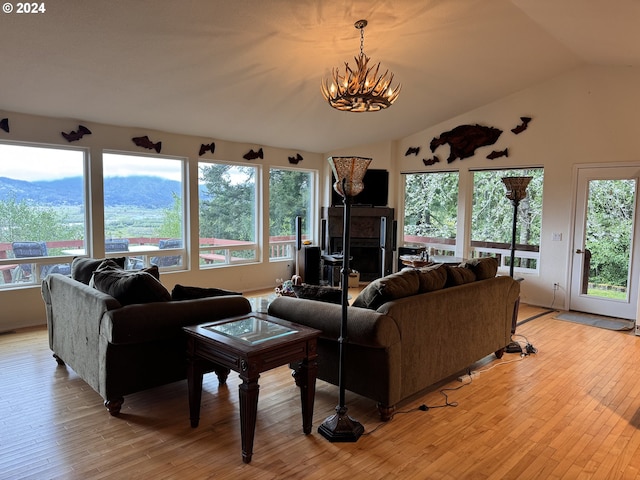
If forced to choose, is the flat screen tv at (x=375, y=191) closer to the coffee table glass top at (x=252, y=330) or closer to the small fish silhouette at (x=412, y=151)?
the small fish silhouette at (x=412, y=151)

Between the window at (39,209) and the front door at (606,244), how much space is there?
6.51 metres

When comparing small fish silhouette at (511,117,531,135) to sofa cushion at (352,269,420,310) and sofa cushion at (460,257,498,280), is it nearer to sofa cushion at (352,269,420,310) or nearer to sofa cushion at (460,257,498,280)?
sofa cushion at (460,257,498,280)

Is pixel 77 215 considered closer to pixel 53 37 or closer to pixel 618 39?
pixel 53 37

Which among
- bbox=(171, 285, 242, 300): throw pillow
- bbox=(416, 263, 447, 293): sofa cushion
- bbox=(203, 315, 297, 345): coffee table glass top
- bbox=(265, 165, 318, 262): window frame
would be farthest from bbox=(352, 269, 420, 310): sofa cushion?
bbox=(265, 165, 318, 262): window frame

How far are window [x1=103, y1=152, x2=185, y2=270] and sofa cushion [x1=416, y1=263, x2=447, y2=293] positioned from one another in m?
4.08

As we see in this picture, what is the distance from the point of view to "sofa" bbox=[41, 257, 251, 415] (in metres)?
2.77

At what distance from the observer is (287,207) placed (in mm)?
7594

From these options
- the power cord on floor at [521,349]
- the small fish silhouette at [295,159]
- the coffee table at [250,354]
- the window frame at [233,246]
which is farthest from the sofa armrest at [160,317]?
the small fish silhouette at [295,159]

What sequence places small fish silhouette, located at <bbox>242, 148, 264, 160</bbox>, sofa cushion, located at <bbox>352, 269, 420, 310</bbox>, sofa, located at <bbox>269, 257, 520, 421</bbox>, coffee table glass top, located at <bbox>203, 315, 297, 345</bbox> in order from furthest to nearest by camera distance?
small fish silhouette, located at <bbox>242, 148, 264, 160</bbox>
sofa cushion, located at <bbox>352, 269, 420, 310</bbox>
sofa, located at <bbox>269, 257, 520, 421</bbox>
coffee table glass top, located at <bbox>203, 315, 297, 345</bbox>

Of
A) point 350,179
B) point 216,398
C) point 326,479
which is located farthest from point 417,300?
point 216,398

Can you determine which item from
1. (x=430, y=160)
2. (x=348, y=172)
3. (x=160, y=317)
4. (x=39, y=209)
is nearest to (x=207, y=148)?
(x=39, y=209)

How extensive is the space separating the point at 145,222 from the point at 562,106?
595cm

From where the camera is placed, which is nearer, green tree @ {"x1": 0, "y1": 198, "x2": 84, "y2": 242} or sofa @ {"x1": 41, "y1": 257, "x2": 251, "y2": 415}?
sofa @ {"x1": 41, "y1": 257, "x2": 251, "y2": 415}

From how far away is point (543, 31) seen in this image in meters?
4.62
